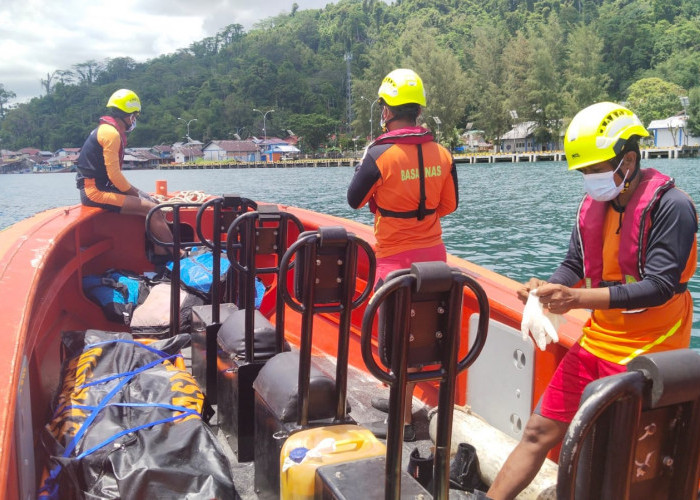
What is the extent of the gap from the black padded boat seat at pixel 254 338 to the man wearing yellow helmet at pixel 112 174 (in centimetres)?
239

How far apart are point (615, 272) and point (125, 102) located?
179 inches

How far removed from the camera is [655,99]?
2921 inches

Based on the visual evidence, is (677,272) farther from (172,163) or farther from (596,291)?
(172,163)

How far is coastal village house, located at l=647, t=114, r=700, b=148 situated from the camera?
6756 centimetres

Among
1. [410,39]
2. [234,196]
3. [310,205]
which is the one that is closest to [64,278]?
[234,196]

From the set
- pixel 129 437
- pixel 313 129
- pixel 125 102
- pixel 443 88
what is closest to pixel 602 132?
pixel 129 437

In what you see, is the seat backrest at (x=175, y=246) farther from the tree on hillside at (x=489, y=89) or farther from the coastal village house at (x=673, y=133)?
the tree on hillside at (x=489, y=89)

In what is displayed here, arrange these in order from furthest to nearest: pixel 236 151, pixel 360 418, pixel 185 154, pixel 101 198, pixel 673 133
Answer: pixel 185 154 → pixel 236 151 → pixel 673 133 → pixel 101 198 → pixel 360 418

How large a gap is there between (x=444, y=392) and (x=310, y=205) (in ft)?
71.9

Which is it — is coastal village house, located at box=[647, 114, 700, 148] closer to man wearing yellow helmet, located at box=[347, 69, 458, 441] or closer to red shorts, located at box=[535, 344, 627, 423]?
man wearing yellow helmet, located at box=[347, 69, 458, 441]

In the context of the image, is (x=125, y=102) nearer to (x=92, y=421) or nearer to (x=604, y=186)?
(x=92, y=421)

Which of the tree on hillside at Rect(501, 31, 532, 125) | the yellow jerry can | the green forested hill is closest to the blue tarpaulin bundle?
the yellow jerry can

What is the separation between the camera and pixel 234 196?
160 inches

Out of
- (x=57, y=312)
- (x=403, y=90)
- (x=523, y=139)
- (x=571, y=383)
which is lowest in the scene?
(x=57, y=312)
